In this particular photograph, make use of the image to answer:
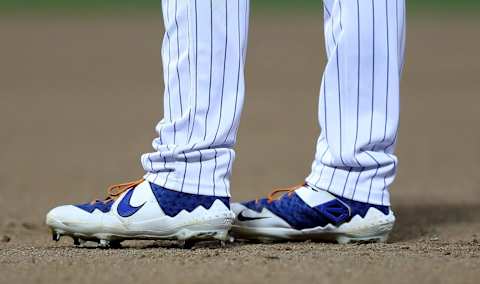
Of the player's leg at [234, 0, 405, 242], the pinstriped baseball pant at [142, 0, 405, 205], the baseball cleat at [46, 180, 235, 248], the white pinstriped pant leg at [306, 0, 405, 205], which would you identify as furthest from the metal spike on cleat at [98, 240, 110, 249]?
the white pinstriped pant leg at [306, 0, 405, 205]

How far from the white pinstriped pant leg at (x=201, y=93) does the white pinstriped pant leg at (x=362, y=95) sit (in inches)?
10.2

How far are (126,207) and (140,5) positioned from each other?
15484 millimetres

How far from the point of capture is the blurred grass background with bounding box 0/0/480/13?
56.7 ft

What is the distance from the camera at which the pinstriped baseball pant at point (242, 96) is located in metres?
2.69

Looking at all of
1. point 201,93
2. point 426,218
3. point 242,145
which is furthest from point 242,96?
point 242,145

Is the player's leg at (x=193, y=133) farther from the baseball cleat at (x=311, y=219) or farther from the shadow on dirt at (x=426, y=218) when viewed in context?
the shadow on dirt at (x=426, y=218)

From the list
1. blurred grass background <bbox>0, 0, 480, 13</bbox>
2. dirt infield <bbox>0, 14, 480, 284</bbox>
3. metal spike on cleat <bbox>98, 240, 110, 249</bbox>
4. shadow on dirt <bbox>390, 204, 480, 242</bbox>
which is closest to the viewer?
dirt infield <bbox>0, 14, 480, 284</bbox>

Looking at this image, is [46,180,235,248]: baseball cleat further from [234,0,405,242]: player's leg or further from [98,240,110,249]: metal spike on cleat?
[234,0,405,242]: player's leg

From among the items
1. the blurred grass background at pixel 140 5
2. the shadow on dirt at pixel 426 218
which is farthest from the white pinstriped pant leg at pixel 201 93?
the blurred grass background at pixel 140 5

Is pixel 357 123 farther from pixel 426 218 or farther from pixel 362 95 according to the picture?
pixel 426 218

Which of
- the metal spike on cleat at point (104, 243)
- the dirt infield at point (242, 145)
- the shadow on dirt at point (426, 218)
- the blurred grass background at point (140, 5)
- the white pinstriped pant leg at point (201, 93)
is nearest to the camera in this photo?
the dirt infield at point (242, 145)

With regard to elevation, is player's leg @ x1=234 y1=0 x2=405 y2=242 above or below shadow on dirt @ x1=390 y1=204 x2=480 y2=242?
above

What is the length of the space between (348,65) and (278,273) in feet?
2.24

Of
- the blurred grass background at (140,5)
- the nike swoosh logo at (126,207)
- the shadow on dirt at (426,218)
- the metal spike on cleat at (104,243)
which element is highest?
the blurred grass background at (140,5)
